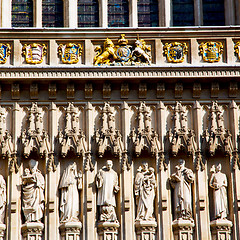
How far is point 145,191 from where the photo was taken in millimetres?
32000

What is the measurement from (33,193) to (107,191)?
7.17 feet

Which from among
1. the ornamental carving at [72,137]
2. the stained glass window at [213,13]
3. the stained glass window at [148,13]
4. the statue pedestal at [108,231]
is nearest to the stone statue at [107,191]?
the statue pedestal at [108,231]

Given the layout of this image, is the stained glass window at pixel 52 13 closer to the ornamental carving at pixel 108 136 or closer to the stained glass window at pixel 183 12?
the stained glass window at pixel 183 12

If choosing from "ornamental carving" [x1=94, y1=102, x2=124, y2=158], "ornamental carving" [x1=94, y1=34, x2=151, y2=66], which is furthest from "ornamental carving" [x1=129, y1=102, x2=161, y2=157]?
"ornamental carving" [x1=94, y1=34, x2=151, y2=66]

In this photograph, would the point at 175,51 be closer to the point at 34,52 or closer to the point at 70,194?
the point at 34,52

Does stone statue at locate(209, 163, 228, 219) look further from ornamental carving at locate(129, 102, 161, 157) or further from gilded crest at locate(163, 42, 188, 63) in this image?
gilded crest at locate(163, 42, 188, 63)

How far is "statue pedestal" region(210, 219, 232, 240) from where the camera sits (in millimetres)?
31703

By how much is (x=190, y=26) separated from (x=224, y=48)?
1.79m

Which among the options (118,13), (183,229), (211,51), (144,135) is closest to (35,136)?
(144,135)

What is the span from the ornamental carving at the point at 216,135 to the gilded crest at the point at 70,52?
443cm

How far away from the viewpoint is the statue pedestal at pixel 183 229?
31.7 meters

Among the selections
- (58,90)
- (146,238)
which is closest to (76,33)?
(58,90)

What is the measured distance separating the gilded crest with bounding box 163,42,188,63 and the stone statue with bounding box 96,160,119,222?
3.83 m

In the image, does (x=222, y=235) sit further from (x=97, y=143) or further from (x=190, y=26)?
(x=190, y=26)
